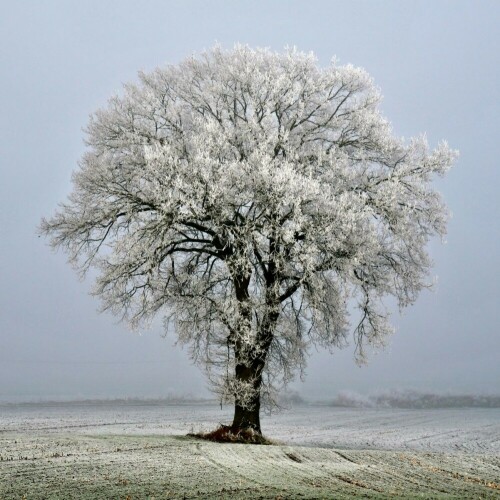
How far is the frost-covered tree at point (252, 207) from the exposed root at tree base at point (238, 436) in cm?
46

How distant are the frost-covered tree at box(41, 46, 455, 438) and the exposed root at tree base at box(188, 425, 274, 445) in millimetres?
460

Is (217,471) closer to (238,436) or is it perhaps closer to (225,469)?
(225,469)

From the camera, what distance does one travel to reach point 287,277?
1055 inches

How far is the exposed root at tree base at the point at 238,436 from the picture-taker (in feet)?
87.0

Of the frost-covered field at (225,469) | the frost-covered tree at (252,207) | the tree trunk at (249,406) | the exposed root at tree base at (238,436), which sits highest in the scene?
the frost-covered tree at (252,207)

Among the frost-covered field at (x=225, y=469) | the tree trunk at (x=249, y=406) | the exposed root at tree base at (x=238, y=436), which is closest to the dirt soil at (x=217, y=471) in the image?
the frost-covered field at (x=225, y=469)

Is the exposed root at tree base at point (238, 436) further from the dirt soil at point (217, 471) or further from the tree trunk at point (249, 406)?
the dirt soil at point (217, 471)

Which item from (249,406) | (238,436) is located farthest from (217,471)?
(249,406)

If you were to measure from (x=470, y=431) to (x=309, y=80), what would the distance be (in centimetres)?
2431

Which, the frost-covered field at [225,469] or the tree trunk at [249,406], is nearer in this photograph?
the frost-covered field at [225,469]

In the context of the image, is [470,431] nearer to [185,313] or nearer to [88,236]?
[185,313]

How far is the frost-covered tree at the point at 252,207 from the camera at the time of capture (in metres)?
25.2

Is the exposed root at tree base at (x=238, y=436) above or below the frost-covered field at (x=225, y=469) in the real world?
above

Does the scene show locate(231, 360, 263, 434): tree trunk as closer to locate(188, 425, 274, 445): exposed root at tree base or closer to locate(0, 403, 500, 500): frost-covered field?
locate(188, 425, 274, 445): exposed root at tree base
